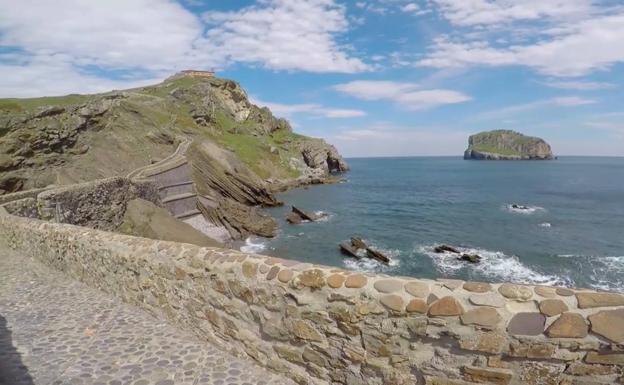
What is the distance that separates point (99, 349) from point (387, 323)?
5287 mm

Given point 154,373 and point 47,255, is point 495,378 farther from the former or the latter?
point 47,255

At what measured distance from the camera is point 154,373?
621 centimetres

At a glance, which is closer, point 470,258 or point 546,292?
point 546,292

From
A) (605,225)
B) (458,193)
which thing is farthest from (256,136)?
(605,225)

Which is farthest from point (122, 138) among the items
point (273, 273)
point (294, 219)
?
point (273, 273)

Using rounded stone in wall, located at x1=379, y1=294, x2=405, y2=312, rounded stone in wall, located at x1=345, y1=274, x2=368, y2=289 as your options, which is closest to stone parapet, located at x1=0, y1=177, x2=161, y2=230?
rounded stone in wall, located at x1=345, y1=274, x2=368, y2=289

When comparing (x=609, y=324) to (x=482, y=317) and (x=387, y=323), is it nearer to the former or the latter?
(x=482, y=317)

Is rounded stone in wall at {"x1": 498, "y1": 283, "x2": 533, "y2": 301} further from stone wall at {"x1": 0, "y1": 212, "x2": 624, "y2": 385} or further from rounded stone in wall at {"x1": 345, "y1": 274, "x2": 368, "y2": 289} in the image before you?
rounded stone in wall at {"x1": 345, "y1": 274, "x2": 368, "y2": 289}

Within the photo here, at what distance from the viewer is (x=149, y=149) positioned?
49.0 m

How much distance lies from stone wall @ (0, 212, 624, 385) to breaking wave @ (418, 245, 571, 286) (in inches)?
964

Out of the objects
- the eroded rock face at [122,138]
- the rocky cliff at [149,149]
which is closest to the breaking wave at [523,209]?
the rocky cliff at [149,149]

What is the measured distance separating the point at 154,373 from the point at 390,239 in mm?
34059

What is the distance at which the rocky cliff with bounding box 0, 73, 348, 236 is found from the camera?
33.0 meters

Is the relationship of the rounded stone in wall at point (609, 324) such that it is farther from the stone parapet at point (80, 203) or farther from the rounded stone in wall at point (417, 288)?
the stone parapet at point (80, 203)
